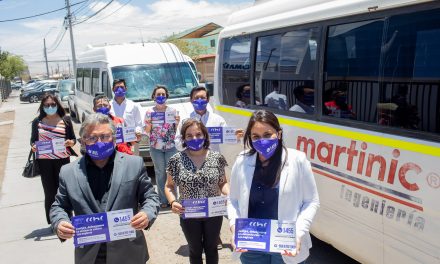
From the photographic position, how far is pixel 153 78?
9.05 m

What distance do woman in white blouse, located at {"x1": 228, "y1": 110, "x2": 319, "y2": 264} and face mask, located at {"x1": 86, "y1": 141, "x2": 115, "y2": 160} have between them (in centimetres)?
88

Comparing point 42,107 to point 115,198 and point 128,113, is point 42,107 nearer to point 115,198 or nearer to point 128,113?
point 128,113

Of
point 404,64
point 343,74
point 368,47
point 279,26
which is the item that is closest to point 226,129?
point 279,26

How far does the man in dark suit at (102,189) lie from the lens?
2582 mm

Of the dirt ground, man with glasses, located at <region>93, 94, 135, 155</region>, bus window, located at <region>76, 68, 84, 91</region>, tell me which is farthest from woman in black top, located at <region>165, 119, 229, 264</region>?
bus window, located at <region>76, 68, 84, 91</region>

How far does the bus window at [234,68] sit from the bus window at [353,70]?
1724 millimetres

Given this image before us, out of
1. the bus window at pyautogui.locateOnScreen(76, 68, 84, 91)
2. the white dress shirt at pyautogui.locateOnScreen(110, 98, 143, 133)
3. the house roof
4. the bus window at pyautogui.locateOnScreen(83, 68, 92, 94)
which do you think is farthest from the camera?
the house roof

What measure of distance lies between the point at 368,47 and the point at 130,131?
136 inches

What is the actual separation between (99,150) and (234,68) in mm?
3532

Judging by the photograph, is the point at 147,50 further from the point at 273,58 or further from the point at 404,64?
the point at 404,64

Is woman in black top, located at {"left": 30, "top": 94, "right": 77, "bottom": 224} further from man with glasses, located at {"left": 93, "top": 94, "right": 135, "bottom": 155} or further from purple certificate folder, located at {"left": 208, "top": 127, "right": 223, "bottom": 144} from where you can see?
purple certificate folder, located at {"left": 208, "top": 127, "right": 223, "bottom": 144}

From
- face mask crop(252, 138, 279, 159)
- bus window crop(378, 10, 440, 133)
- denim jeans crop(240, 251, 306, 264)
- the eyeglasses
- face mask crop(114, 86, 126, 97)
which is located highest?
bus window crop(378, 10, 440, 133)

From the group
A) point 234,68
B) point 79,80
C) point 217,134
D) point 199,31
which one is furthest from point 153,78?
point 199,31

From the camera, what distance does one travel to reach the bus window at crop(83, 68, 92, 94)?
11.7 m
